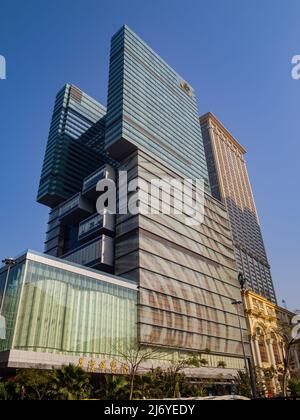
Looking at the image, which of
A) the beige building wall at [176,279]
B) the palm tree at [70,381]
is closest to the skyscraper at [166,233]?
the beige building wall at [176,279]

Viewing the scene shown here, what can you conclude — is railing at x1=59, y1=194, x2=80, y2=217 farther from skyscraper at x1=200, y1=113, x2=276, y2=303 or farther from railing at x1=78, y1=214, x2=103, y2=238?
skyscraper at x1=200, y1=113, x2=276, y2=303

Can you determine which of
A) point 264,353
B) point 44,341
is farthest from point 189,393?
point 264,353

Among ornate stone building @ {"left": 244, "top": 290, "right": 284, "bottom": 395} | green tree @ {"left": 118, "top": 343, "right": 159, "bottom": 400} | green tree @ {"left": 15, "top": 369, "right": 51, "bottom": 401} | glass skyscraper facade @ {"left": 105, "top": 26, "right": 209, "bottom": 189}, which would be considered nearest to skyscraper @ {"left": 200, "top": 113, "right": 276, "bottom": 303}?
glass skyscraper facade @ {"left": 105, "top": 26, "right": 209, "bottom": 189}

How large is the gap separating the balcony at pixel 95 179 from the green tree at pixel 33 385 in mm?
66083

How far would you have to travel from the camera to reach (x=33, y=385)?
32.0 metres

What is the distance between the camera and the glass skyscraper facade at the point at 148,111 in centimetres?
9144

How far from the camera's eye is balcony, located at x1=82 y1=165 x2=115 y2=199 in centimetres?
9512

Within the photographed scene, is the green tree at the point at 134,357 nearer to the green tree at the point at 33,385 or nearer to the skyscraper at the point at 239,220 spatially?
the green tree at the point at 33,385

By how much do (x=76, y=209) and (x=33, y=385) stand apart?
239 ft

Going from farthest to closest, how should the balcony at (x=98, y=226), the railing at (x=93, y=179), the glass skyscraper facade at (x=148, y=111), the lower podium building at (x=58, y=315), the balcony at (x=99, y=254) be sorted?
the railing at (x=93, y=179)
the glass skyscraper facade at (x=148, y=111)
the balcony at (x=98, y=226)
the balcony at (x=99, y=254)
the lower podium building at (x=58, y=315)

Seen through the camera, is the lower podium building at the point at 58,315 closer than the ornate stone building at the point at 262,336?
Yes

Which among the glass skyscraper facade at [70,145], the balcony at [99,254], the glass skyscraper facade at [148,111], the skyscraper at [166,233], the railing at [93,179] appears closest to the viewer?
the skyscraper at [166,233]

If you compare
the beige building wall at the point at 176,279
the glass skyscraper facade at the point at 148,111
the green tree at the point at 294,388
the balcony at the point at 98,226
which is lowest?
the green tree at the point at 294,388

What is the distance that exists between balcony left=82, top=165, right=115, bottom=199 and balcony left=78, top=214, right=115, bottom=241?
1022cm
